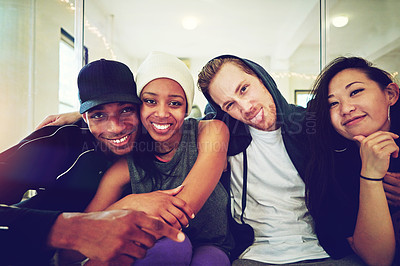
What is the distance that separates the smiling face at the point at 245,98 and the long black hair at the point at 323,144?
0.59 feet

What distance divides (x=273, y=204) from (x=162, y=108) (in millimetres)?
586

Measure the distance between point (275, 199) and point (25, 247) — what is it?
839mm

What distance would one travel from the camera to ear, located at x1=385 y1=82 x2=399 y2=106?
88cm

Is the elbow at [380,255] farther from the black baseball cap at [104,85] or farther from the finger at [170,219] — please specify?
the black baseball cap at [104,85]

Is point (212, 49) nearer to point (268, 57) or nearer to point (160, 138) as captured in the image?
point (268, 57)

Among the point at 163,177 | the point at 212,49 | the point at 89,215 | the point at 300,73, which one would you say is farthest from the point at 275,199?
the point at 212,49

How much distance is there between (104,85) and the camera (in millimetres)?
964

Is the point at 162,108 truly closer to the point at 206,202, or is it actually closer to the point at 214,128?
the point at 214,128

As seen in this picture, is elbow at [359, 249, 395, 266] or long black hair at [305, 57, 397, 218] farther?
long black hair at [305, 57, 397, 218]

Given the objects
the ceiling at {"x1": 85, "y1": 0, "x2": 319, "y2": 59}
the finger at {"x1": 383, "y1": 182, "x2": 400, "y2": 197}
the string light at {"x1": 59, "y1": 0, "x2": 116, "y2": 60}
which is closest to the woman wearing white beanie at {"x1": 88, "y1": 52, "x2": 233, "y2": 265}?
the finger at {"x1": 383, "y1": 182, "x2": 400, "y2": 197}

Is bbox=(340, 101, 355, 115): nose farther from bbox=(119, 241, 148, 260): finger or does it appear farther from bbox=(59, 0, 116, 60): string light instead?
bbox=(59, 0, 116, 60): string light

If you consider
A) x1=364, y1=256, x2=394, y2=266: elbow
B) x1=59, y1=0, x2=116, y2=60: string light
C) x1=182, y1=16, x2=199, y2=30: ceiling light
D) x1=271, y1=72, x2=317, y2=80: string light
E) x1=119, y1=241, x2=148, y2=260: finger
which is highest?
x1=182, y1=16, x2=199, y2=30: ceiling light

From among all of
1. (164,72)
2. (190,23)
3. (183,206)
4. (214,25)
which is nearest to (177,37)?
(190,23)

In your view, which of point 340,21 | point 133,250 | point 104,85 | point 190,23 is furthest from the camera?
point 190,23
